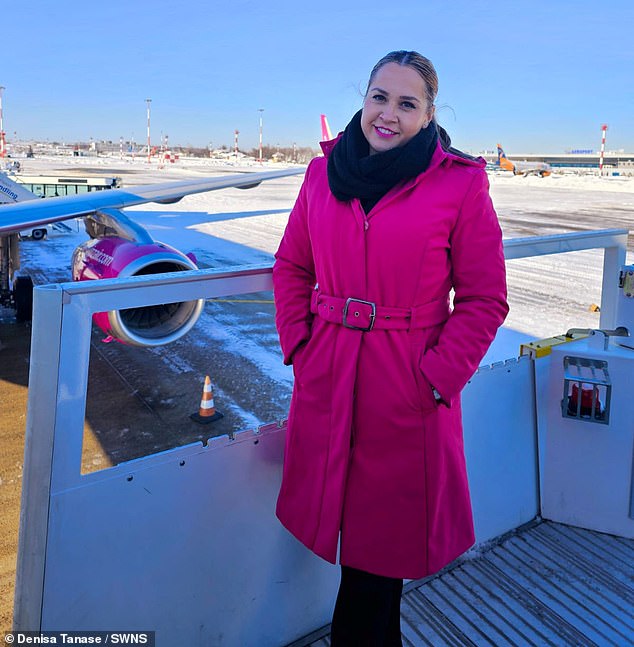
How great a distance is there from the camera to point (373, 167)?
5.94 feet

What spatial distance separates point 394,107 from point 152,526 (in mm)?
1551

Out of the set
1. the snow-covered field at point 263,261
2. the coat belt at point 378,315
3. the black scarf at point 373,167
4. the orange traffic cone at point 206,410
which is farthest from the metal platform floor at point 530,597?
the orange traffic cone at point 206,410

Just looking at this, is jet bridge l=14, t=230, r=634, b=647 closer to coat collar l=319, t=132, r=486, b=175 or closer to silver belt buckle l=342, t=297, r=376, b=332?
silver belt buckle l=342, t=297, r=376, b=332

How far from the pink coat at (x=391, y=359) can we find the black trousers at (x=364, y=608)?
12 centimetres

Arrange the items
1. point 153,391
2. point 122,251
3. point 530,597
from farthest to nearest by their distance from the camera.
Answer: point 153,391, point 122,251, point 530,597

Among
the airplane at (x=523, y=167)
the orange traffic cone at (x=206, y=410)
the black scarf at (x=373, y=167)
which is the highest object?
the airplane at (x=523, y=167)

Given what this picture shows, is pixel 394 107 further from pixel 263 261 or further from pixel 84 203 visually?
pixel 263 261

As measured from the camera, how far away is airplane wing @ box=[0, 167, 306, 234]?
5.06m

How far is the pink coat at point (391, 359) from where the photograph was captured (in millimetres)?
1819

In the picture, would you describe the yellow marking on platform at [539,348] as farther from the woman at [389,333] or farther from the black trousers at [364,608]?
the black trousers at [364,608]

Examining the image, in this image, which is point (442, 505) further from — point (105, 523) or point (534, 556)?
point (534, 556)

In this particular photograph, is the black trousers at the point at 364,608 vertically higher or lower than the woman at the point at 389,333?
lower

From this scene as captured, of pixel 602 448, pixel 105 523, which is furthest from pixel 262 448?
pixel 602 448

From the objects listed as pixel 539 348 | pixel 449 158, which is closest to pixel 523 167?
pixel 539 348
